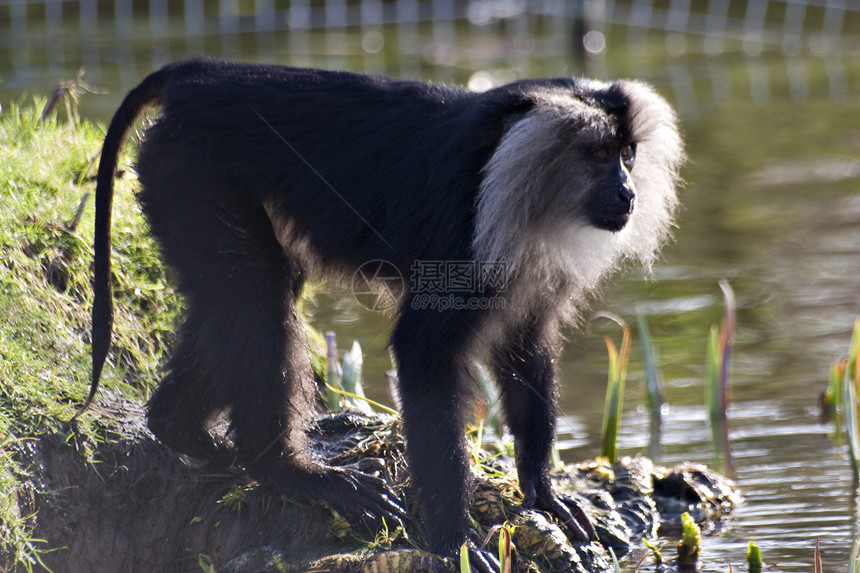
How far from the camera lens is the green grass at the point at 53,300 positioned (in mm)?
4219

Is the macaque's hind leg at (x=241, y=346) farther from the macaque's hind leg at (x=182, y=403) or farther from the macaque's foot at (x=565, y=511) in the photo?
the macaque's foot at (x=565, y=511)

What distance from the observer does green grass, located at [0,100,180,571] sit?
422cm

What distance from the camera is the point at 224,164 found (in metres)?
4.13

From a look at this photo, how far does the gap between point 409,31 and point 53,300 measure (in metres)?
10.9

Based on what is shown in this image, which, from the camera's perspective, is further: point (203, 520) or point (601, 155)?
point (203, 520)

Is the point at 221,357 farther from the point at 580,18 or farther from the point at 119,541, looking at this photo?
the point at 580,18

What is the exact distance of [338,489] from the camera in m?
4.24

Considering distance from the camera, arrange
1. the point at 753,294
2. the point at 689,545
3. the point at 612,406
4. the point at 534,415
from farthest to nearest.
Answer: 1. the point at 753,294
2. the point at 612,406
3. the point at 689,545
4. the point at 534,415

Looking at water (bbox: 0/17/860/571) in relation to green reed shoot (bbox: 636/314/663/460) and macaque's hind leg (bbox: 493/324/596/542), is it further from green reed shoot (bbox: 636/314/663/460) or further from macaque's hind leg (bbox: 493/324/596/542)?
macaque's hind leg (bbox: 493/324/596/542)

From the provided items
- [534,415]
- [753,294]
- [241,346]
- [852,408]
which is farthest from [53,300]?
[753,294]

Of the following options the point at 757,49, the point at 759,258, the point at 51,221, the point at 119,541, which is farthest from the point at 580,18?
the point at 119,541

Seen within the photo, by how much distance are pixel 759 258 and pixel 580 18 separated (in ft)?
21.3

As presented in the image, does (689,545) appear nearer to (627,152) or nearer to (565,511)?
(565,511)

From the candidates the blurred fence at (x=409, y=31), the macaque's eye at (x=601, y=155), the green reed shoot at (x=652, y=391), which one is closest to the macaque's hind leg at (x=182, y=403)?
the macaque's eye at (x=601, y=155)
